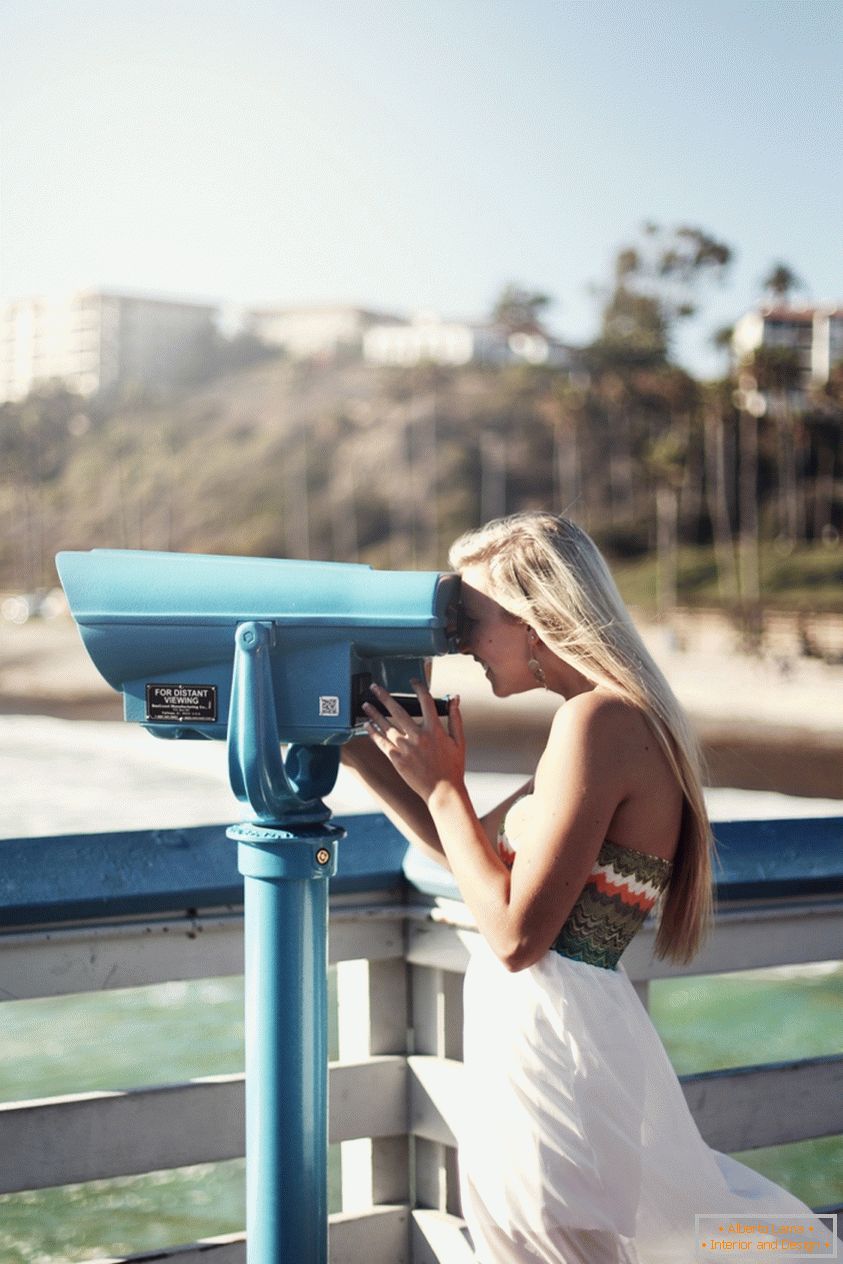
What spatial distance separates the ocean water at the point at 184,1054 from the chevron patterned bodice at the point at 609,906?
3.33m

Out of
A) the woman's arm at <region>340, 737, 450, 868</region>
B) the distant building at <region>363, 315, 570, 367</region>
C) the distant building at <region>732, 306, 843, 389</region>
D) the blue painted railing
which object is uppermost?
the distant building at <region>363, 315, 570, 367</region>

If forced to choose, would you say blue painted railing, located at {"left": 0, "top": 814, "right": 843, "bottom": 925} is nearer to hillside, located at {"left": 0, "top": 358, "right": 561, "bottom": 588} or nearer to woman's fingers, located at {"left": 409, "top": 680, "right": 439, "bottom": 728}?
woman's fingers, located at {"left": 409, "top": 680, "right": 439, "bottom": 728}

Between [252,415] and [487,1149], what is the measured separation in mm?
67608

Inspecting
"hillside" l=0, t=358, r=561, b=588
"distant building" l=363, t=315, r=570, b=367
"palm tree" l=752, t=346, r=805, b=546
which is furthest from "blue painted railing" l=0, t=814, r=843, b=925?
"distant building" l=363, t=315, r=570, b=367

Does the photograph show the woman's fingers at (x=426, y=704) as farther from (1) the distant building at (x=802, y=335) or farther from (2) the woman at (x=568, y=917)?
(1) the distant building at (x=802, y=335)

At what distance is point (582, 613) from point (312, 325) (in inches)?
3206

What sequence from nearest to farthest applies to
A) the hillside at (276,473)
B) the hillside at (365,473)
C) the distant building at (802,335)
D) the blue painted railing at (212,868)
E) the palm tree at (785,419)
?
1. the blue painted railing at (212,868)
2. the palm tree at (785,419)
3. the distant building at (802,335)
4. the hillside at (365,473)
5. the hillside at (276,473)

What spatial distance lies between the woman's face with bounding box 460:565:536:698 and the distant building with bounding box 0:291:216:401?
75206mm

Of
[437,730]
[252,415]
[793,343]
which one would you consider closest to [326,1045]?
[437,730]

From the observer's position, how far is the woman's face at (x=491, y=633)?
114 cm

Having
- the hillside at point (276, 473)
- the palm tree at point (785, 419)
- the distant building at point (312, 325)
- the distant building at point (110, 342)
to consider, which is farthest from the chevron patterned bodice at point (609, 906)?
the distant building at point (312, 325)

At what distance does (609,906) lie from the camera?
1122mm

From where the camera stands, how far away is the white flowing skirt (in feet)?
3.58

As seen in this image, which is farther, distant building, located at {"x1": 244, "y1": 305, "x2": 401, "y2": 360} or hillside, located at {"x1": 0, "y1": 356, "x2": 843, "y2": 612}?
distant building, located at {"x1": 244, "y1": 305, "x2": 401, "y2": 360}
